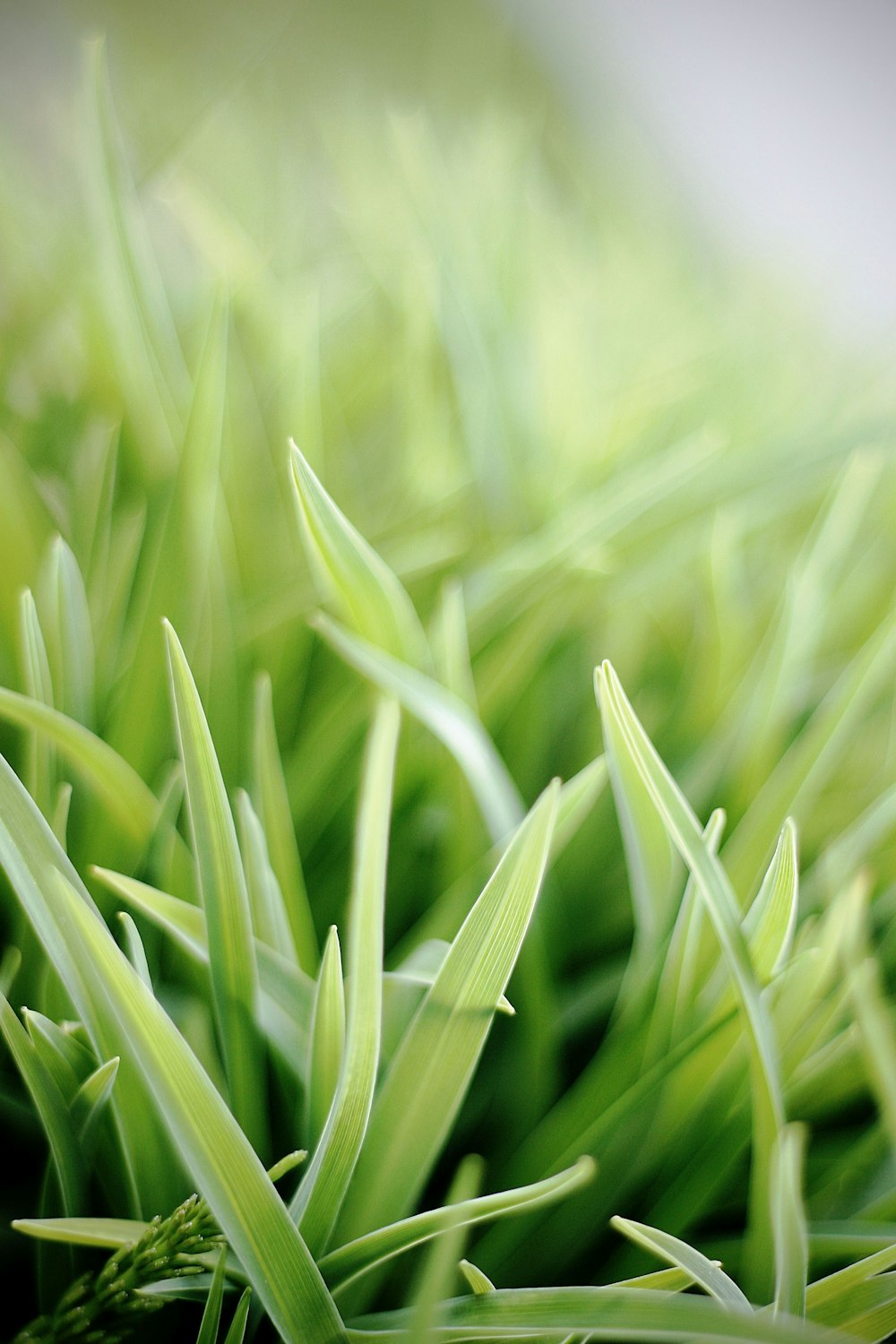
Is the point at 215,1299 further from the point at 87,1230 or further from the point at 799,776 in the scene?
the point at 799,776

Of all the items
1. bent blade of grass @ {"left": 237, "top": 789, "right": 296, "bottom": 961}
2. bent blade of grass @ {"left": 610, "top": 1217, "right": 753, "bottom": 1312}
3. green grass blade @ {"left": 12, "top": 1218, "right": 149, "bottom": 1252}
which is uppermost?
bent blade of grass @ {"left": 610, "top": 1217, "right": 753, "bottom": 1312}

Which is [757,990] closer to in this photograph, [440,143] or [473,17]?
[440,143]

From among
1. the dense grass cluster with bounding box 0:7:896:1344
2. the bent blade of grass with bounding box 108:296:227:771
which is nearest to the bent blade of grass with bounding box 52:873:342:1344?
the dense grass cluster with bounding box 0:7:896:1344

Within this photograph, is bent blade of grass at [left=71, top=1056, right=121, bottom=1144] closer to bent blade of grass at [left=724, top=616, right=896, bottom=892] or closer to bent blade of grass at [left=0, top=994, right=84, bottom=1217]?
bent blade of grass at [left=0, top=994, right=84, bottom=1217]

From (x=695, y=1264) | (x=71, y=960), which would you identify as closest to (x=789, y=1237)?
(x=695, y=1264)

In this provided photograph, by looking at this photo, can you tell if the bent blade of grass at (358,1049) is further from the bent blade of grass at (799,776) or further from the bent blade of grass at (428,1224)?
the bent blade of grass at (799,776)

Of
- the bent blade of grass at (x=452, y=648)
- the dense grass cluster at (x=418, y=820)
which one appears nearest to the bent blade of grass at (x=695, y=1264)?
the dense grass cluster at (x=418, y=820)
